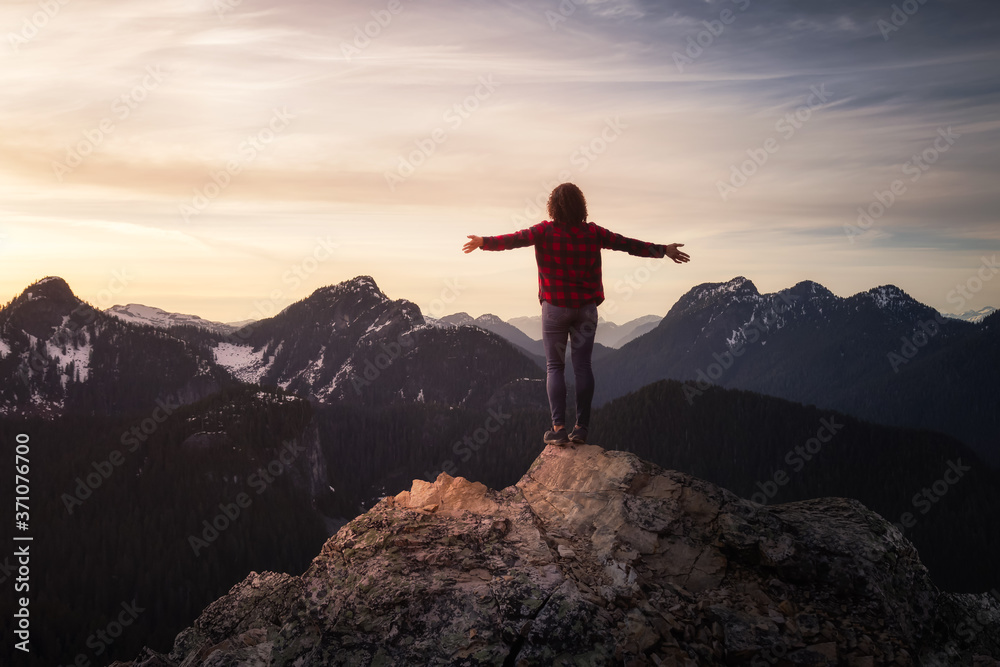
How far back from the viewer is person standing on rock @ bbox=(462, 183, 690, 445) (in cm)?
1480

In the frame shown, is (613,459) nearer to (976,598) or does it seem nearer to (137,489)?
(976,598)

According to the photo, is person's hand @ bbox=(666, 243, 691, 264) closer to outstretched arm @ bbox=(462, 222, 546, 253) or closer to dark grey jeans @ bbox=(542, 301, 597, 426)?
dark grey jeans @ bbox=(542, 301, 597, 426)

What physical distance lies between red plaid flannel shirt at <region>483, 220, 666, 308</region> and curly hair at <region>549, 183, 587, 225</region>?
0.51ft

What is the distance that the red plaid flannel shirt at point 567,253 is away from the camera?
581 inches

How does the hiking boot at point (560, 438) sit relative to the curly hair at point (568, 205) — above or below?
below

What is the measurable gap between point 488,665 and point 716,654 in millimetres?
3755

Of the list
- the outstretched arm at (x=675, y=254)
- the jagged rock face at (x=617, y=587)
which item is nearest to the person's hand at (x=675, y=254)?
the outstretched arm at (x=675, y=254)

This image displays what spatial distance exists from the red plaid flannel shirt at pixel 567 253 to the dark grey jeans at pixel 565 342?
248 millimetres

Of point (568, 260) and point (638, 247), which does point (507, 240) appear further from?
point (638, 247)

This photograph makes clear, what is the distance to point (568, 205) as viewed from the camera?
14.9 m

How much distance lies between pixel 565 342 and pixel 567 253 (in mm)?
2205

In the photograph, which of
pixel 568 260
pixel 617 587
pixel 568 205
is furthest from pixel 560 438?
pixel 568 205

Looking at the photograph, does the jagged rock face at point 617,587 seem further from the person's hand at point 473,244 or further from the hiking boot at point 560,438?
the person's hand at point 473,244

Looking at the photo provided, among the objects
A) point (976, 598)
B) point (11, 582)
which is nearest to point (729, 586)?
point (976, 598)
